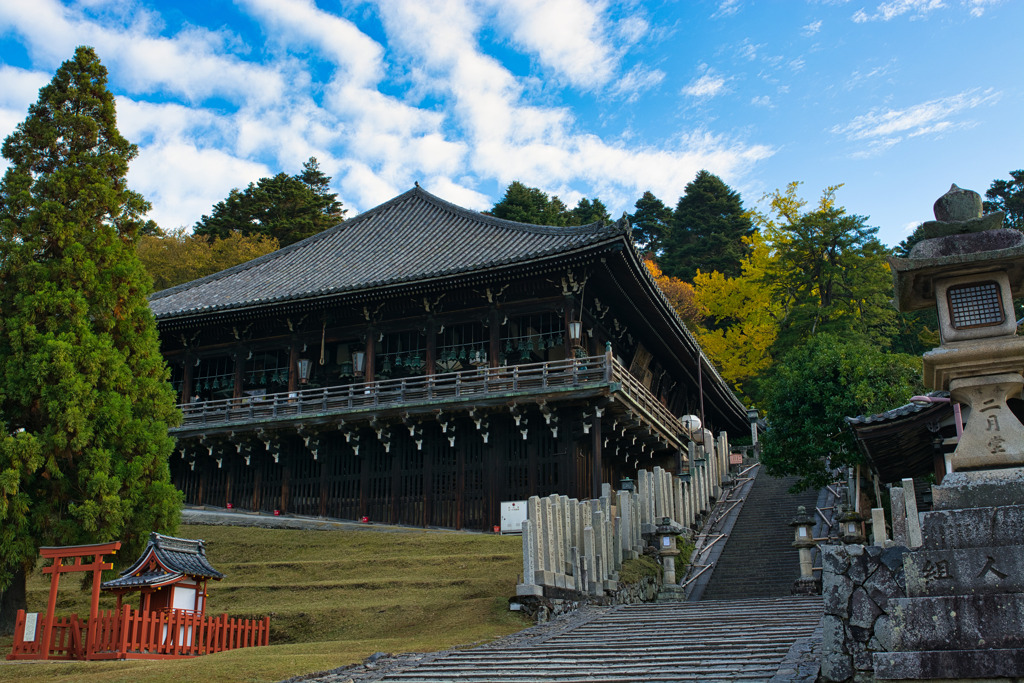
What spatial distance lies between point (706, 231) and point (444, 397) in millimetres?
38916

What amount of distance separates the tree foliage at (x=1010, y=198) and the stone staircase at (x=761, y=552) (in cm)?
2783

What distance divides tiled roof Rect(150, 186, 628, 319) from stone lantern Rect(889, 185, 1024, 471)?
45.4 ft

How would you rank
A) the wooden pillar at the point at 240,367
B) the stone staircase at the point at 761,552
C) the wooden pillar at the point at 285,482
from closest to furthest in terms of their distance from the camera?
the stone staircase at the point at 761,552, the wooden pillar at the point at 285,482, the wooden pillar at the point at 240,367

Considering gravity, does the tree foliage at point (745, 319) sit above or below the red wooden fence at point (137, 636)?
above

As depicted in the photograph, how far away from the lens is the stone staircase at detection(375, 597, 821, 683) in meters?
7.88

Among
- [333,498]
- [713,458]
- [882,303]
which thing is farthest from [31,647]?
[882,303]

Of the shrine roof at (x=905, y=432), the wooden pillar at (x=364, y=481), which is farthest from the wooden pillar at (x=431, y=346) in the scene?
the shrine roof at (x=905, y=432)

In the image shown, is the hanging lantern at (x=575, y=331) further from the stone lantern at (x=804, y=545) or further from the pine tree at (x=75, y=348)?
the pine tree at (x=75, y=348)

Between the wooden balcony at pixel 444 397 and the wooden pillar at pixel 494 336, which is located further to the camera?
the wooden pillar at pixel 494 336

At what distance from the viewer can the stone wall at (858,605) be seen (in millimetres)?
6668

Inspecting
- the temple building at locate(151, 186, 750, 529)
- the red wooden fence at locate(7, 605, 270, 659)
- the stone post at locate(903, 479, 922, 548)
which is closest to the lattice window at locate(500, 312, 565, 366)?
the temple building at locate(151, 186, 750, 529)

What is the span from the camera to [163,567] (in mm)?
13125

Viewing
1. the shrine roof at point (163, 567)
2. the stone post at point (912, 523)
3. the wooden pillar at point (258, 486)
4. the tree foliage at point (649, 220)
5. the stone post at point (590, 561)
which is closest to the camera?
the stone post at point (912, 523)

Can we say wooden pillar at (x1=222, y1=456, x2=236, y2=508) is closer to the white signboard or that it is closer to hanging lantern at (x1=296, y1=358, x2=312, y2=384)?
hanging lantern at (x1=296, y1=358, x2=312, y2=384)
